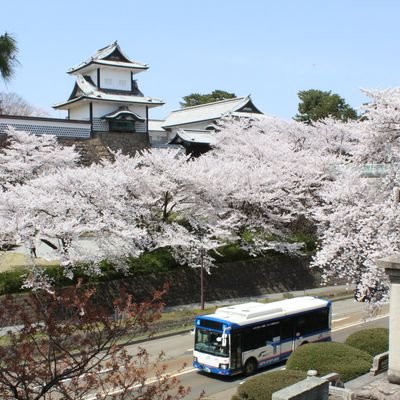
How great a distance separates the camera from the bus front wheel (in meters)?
18.7

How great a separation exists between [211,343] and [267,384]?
526cm

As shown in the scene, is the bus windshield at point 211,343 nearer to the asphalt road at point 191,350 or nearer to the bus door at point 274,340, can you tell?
the asphalt road at point 191,350

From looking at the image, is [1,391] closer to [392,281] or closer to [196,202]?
[392,281]

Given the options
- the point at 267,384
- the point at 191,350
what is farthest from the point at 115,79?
the point at 267,384

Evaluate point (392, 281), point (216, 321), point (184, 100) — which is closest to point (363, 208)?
point (216, 321)

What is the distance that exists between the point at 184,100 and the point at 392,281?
86.6 meters

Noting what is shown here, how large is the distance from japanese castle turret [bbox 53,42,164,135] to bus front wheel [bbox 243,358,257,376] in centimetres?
3133

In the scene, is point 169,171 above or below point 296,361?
above

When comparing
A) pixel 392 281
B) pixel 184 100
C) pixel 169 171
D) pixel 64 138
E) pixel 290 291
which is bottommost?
pixel 290 291

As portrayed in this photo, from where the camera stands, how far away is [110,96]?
48.6 m

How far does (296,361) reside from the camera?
15.6 meters

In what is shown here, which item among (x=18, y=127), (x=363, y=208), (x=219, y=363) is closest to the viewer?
(x=219, y=363)

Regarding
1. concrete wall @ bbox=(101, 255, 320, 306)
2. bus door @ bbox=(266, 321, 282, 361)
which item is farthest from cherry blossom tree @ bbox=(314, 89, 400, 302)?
concrete wall @ bbox=(101, 255, 320, 306)

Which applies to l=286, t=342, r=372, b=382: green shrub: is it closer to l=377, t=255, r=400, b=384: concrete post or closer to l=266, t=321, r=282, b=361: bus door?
l=266, t=321, r=282, b=361: bus door
